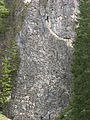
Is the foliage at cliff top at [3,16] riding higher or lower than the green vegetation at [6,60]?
higher

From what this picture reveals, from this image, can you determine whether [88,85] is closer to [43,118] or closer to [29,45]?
[43,118]

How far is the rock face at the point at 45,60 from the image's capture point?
14.2 metres

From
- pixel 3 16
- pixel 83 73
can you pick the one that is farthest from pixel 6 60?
pixel 83 73

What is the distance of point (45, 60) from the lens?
14.9 metres

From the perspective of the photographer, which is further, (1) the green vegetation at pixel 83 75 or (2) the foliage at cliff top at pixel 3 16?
(2) the foliage at cliff top at pixel 3 16

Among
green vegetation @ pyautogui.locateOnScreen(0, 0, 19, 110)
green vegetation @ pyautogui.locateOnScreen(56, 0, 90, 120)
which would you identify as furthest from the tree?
green vegetation @ pyautogui.locateOnScreen(0, 0, 19, 110)

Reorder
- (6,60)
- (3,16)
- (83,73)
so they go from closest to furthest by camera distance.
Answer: (83,73)
(6,60)
(3,16)

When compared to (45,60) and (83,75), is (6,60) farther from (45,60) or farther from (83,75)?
(83,75)

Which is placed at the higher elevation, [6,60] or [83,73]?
[83,73]

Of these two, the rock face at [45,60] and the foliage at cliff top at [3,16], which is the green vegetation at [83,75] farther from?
the foliage at cliff top at [3,16]

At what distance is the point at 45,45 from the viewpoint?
15203 mm

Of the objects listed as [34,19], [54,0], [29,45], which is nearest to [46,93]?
[29,45]

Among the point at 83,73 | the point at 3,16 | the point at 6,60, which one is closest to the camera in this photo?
the point at 83,73

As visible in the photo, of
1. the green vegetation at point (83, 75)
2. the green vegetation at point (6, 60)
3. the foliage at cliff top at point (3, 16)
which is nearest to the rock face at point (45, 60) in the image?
the green vegetation at point (6, 60)
